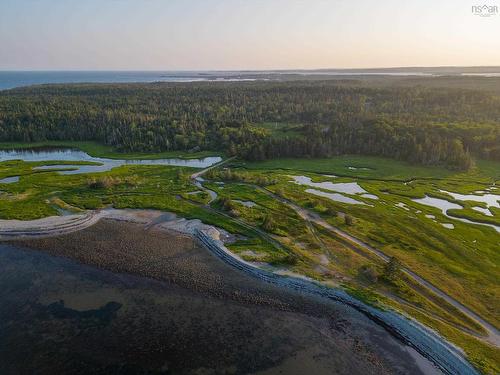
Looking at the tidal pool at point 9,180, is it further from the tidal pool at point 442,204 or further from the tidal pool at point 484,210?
the tidal pool at point 484,210

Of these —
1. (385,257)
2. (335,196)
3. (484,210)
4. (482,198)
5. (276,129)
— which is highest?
(276,129)

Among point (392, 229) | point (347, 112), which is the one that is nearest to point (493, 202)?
point (392, 229)

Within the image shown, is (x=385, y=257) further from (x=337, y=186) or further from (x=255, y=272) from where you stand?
(x=337, y=186)

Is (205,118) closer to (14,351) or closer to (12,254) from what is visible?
(12,254)

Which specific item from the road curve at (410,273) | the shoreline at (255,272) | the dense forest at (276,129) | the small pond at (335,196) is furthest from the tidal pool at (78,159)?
the road curve at (410,273)

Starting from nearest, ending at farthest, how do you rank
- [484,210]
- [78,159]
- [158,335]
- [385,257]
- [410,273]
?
1. [158,335]
2. [410,273]
3. [385,257]
4. [484,210]
5. [78,159]

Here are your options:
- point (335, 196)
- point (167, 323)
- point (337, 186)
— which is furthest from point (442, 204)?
point (167, 323)

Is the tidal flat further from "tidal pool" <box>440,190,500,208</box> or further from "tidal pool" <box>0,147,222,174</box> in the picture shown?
"tidal pool" <box>440,190,500,208</box>
